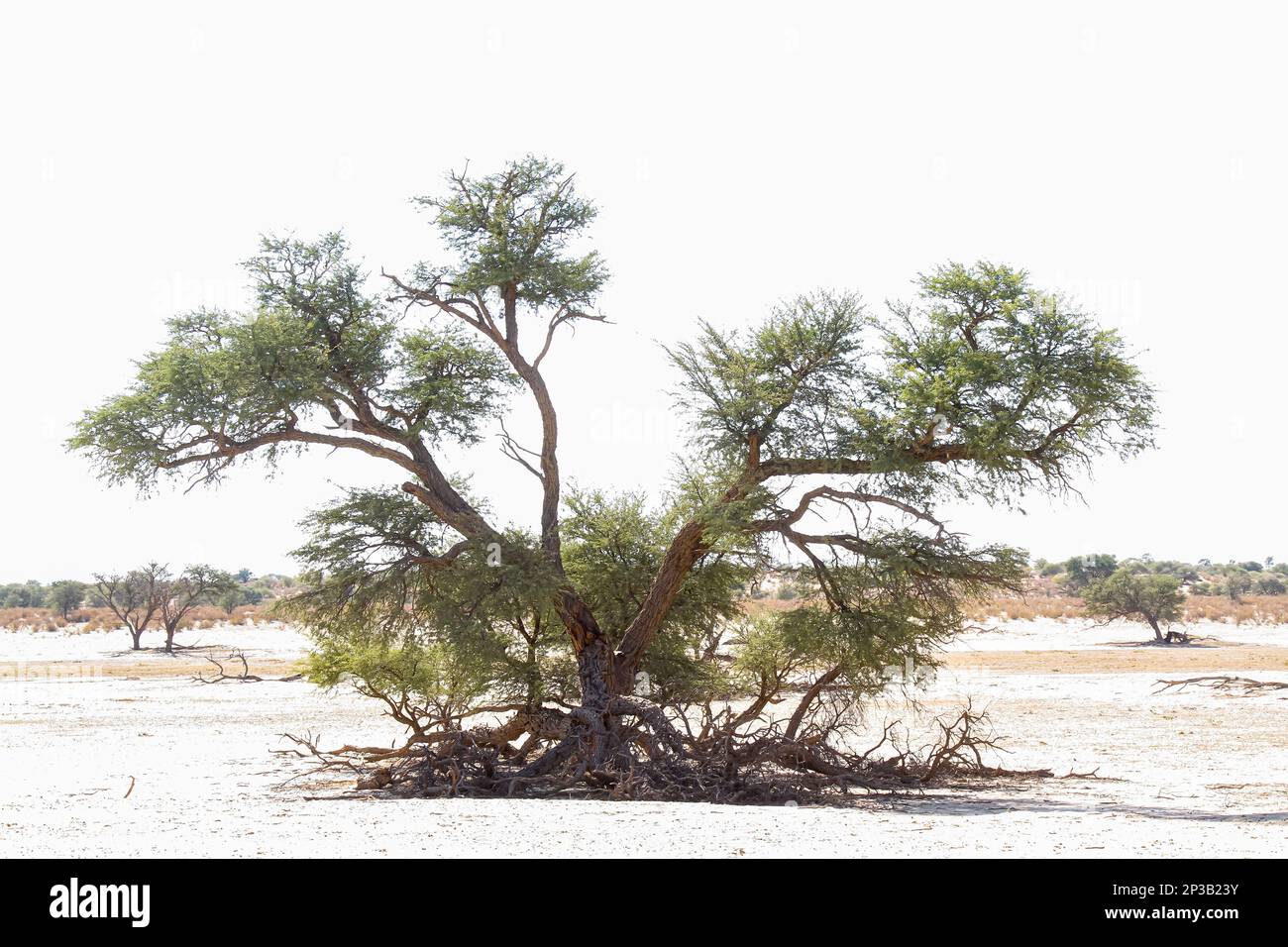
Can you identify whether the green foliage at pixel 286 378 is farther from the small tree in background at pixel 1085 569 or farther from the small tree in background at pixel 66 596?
the small tree in background at pixel 1085 569

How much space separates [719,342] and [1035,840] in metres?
9.16

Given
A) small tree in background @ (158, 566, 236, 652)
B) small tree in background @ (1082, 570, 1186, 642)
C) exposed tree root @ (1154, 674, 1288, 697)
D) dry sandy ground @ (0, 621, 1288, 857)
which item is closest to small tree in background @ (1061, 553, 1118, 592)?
small tree in background @ (1082, 570, 1186, 642)

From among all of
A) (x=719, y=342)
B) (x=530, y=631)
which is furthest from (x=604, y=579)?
(x=719, y=342)

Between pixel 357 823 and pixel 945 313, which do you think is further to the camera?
pixel 945 313

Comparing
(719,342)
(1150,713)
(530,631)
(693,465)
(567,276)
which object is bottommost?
(1150,713)

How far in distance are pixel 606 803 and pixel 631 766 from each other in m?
1.79

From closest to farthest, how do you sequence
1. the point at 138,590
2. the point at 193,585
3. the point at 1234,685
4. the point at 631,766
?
1. the point at 631,766
2. the point at 1234,685
3. the point at 138,590
4. the point at 193,585

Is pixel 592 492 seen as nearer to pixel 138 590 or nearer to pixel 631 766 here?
pixel 631 766

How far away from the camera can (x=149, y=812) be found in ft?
41.1

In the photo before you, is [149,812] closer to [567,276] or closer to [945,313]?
[567,276]

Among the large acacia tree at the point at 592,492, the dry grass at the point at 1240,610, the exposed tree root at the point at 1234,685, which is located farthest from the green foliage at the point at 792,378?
the dry grass at the point at 1240,610

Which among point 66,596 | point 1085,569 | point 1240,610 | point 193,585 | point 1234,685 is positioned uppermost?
point 193,585

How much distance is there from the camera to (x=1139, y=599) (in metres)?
53.8

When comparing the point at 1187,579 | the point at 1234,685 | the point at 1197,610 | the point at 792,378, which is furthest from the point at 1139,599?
the point at 792,378
